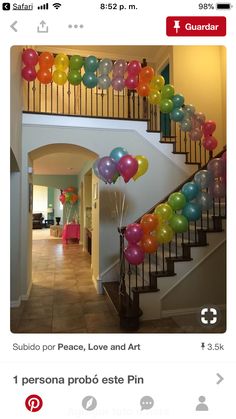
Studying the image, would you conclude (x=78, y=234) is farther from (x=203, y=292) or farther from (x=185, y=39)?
(x=185, y=39)

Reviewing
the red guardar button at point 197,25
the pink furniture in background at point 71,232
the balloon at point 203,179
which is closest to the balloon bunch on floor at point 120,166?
the balloon at point 203,179

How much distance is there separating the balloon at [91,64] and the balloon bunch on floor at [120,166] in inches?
45.7

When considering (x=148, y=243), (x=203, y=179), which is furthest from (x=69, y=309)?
(x=203, y=179)

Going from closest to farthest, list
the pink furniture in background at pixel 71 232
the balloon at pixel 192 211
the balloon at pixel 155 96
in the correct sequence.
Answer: the balloon at pixel 192 211 → the balloon at pixel 155 96 → the pink furniture in background at pixel 71 232

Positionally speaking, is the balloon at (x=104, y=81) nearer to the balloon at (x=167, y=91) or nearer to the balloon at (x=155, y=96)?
the balloon at (x=155, y=96)

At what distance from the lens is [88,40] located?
83 centimetres

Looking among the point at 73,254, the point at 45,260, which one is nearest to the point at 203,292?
the point at 45,260

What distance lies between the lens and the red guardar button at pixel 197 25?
808 millimetres

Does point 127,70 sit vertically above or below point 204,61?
below

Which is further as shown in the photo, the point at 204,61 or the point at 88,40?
the point at 204,61

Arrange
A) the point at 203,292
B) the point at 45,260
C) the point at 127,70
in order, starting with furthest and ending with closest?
the point at 45,260 < the point at 127,70 < the point at 203,292

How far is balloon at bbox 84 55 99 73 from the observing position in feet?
10.3
